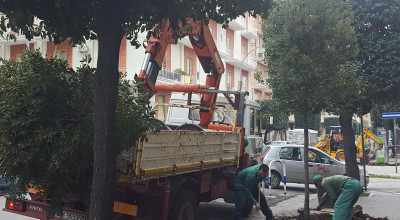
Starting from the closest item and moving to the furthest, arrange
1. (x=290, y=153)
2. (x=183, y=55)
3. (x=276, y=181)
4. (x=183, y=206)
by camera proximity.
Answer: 1. (x=183, y=206)
2. (x=276, y=181)
3. (x=290, y=153)
4. (x=183, y=55)

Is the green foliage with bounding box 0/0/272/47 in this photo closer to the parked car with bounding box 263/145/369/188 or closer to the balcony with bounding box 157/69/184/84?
the parked car with bounding box 263/145/369/188

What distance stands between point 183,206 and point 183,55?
82.5 feet

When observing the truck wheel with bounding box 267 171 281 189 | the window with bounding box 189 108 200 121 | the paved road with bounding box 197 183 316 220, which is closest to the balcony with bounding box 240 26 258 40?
the truck wheel with bounding box 267 171 281 189

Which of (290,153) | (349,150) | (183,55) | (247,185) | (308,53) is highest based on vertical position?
(183,55)

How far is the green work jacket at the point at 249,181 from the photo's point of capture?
26.4 feet

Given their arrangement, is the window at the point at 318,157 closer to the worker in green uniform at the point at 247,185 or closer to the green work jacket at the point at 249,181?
the worker in green uniform at the point at 247,185

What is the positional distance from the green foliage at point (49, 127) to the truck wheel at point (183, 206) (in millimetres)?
1511

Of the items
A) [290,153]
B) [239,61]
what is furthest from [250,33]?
[290,153]

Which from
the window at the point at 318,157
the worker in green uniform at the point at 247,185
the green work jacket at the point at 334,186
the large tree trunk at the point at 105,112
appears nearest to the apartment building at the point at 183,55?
the worker in green uniform at the point at 247,185

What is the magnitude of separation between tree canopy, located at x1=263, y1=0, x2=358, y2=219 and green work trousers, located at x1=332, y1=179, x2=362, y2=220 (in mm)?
1880

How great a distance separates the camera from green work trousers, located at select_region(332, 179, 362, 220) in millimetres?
6871

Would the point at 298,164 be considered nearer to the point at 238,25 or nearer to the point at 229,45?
the point at 229,45

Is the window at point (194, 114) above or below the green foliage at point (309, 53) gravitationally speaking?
below

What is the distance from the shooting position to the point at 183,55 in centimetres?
3128
